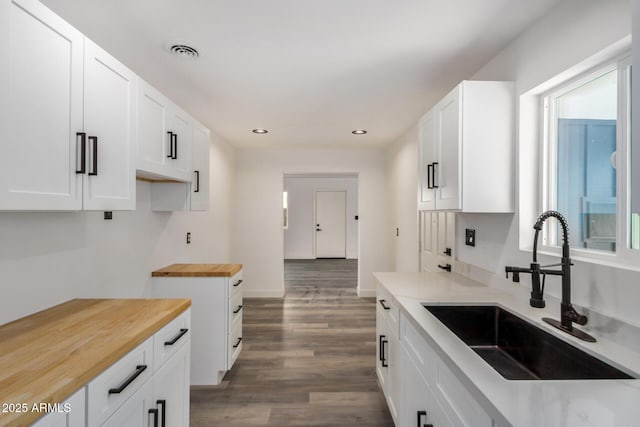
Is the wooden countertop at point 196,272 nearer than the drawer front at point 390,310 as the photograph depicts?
No

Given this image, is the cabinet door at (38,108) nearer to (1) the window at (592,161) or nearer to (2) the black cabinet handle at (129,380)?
(2) the black cabinet handle at (129,380)

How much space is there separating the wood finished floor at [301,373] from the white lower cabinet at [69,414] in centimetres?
134

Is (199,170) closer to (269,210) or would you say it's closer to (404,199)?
(269,210)

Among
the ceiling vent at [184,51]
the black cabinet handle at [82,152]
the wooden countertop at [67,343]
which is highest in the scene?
the ceiling vent at [184,51]

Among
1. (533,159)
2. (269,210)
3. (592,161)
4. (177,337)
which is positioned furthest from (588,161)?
(269,210)

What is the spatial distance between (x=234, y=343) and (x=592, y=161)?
267 cm

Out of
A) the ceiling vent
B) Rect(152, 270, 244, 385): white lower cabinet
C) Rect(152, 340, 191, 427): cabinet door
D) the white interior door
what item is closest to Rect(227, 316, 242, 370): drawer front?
Rect(152, 270, 244, 385): white lower cabinet

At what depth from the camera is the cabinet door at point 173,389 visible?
1377 mm

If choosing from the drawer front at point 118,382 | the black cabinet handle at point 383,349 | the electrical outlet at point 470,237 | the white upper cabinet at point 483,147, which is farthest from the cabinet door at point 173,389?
the electrical outlet at point 470,237

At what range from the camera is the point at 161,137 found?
1.99 metres

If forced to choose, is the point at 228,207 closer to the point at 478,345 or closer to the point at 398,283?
the point at 398,283

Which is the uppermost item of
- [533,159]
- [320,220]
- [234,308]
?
[533,159]

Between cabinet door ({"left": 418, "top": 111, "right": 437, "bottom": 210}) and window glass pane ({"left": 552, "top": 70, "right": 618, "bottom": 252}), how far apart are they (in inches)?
27.3

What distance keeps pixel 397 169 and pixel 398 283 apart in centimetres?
258
